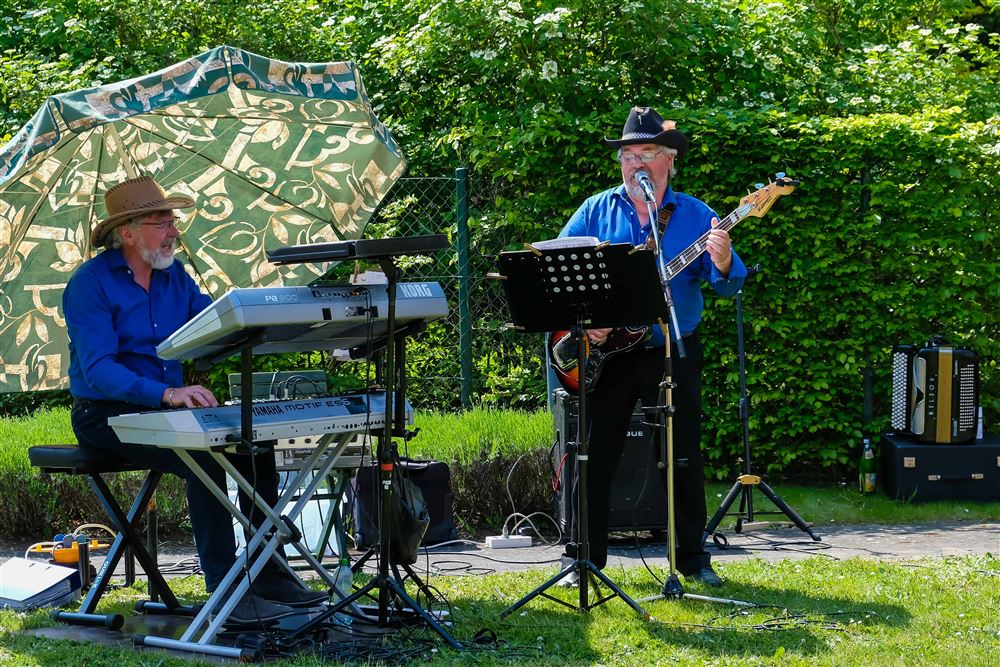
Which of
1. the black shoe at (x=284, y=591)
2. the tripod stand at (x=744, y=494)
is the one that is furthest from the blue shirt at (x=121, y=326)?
the tripod stand at (x=744, y=494)

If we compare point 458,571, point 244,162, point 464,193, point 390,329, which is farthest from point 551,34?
point 390,329

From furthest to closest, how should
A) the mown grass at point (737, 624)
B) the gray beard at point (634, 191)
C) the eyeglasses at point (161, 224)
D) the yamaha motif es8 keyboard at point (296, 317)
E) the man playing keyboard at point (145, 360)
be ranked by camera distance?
the gray beard at point (634, 191)
the eyeglasses at point (161, 224)
the man playing keyboard at point (145, 360)
the mown grass at point (737, 624)
the yamaha motif es8 keyboard at point (296, 317)

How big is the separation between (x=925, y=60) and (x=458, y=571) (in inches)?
271

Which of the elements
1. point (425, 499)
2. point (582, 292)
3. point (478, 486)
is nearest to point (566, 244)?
point (582, 292)

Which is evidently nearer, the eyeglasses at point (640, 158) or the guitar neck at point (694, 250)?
the guitar neck at point (694, 250)

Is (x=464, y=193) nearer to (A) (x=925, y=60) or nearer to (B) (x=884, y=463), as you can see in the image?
(B) (x=884, y=463)

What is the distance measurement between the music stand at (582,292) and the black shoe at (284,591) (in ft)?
2.39

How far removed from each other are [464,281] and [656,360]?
298 centimetres

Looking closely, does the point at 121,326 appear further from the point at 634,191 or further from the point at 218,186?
the point at 634,191

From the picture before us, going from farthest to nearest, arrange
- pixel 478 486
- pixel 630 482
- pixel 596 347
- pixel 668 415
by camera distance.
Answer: pixel 478 486
pixel 630 482
pixel 596 347
pixel 668 415

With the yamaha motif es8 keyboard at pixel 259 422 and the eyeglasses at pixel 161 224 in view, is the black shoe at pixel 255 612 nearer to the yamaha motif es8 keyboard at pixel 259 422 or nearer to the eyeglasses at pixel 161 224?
the yamaha motif es8 keyboard at pixel 259 422

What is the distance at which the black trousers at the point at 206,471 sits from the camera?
439 centimetres

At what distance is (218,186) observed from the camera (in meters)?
5.57

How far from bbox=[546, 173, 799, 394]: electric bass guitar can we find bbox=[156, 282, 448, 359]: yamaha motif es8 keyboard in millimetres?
769
